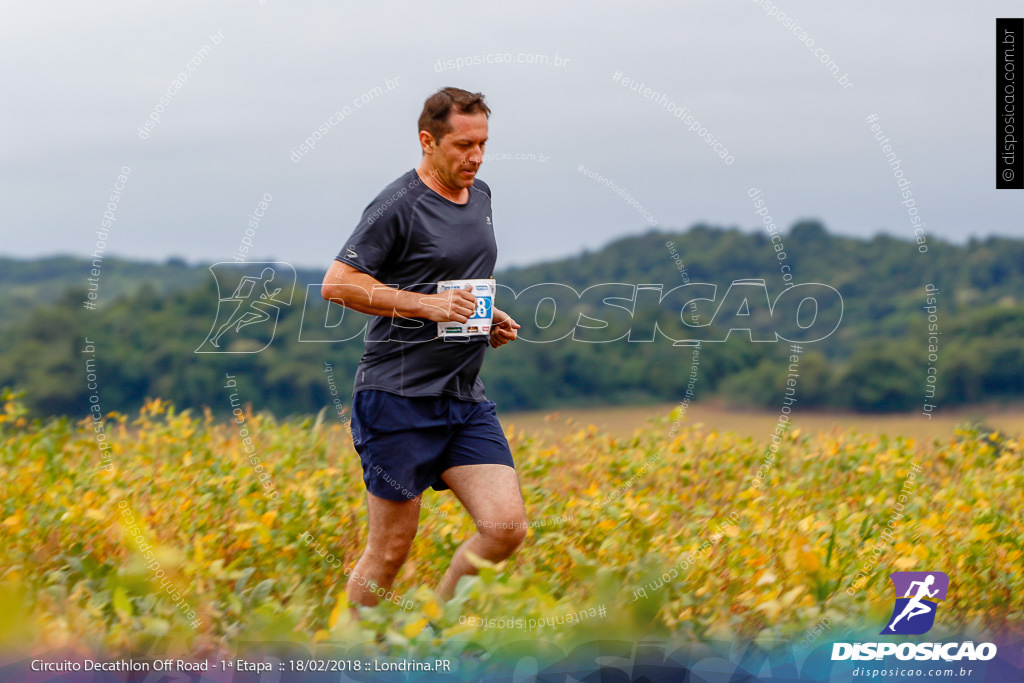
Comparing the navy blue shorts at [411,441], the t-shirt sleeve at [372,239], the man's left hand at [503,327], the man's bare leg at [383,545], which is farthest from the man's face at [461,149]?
the man's bare leg at [383,545]

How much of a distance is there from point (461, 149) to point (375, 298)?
618 millimetres

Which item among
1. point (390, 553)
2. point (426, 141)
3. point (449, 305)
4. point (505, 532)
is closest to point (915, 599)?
point (505, 532)

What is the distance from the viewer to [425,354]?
3.83 m

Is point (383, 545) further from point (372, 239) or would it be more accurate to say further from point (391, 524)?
point (372, 239)

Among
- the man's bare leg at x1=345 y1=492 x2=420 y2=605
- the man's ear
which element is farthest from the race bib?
the man's bare leg at x1=345 y1=492 x2=420 y2=605

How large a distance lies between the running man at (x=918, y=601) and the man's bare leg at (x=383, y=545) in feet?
6.02

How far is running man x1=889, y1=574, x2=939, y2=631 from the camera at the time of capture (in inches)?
159

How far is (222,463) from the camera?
5.84m

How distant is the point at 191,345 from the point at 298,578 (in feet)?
71.7

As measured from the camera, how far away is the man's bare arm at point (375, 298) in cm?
366

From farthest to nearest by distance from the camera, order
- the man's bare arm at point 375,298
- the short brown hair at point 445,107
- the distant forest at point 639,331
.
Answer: the distant forest at point 639,331
the short brown hair at point 445,107
the man's bare arm at point 375,298

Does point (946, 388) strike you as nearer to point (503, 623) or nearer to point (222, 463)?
point (222, 463)

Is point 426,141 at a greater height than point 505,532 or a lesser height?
greater

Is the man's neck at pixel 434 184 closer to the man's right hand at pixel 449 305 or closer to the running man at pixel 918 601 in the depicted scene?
the man's right hand at pixel 449 305
